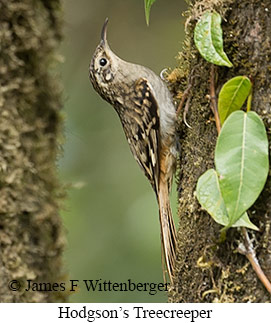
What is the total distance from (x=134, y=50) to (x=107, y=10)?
55 centimetres

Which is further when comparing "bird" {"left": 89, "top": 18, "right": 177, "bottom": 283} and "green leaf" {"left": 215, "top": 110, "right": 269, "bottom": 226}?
"bird" {"left": 89, "top": 18, "right": 177, "bottom": 283}

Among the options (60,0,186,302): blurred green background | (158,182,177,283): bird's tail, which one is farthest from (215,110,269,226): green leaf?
(60,0,186,302): blurred green background

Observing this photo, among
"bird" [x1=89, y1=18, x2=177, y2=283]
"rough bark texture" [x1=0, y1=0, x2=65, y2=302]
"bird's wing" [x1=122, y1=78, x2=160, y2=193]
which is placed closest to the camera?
"bird" [x1=89, y1=18, x2=177, y2=283]

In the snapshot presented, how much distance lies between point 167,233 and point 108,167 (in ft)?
12.0

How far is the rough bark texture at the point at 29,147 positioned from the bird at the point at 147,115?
2.15 ft

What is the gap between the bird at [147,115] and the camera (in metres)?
3.30

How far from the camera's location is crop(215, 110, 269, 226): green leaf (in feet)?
6.89

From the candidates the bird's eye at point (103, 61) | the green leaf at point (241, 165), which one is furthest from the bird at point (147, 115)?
the green leaf at point (241, 165)

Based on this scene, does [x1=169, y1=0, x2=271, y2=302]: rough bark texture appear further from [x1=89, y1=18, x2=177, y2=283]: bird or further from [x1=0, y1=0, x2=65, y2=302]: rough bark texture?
[x1=0, y1=0, x2=65, y2=302]: rough bark texture

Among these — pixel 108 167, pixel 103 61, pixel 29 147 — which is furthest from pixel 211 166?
pixel 108 167

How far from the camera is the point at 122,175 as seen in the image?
648 cm

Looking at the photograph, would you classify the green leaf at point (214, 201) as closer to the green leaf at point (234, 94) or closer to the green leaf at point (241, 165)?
the green leaf at point (241, 165)

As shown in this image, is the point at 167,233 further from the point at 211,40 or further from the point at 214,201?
the point at 211,40

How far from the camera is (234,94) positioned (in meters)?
2.31
